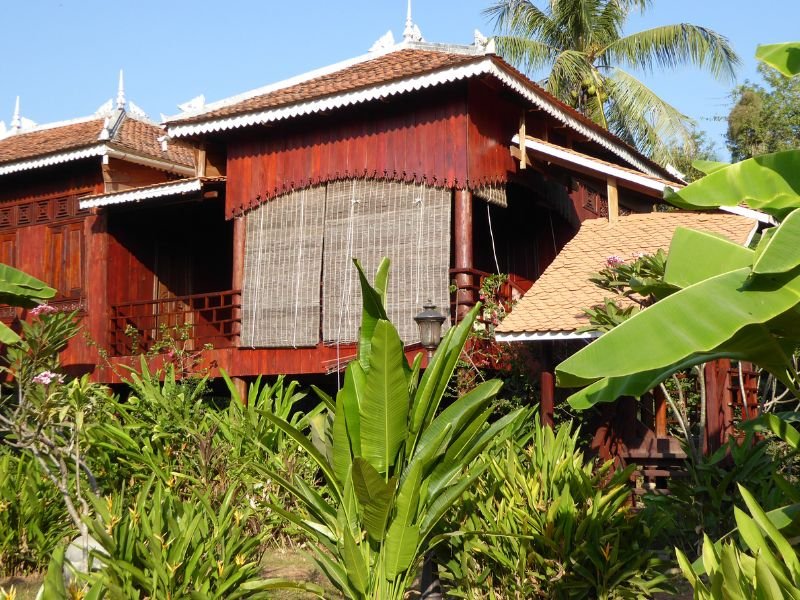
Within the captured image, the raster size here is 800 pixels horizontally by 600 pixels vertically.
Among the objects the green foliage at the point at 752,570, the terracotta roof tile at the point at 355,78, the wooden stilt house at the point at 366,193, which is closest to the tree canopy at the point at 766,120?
Result: the wooden stilt house at the point at 366,193

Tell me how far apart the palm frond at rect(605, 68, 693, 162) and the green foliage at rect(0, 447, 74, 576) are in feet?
46.2

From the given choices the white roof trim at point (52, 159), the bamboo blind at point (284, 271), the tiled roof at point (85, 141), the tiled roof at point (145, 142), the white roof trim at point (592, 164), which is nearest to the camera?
the white roof trim at point (592, 164)

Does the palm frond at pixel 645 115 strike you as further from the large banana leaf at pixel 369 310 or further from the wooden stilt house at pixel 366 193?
the large banana leaf at pixel 369 310

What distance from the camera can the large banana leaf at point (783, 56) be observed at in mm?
4473

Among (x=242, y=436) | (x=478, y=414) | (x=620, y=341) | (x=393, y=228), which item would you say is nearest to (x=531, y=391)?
(x=393, y=228)

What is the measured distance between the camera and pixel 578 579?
6.29 meters

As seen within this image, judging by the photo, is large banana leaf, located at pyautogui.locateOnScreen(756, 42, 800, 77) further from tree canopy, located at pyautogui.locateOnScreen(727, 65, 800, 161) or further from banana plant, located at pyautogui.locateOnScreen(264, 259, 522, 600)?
tree canopy, located at pyautogui.locateOnScreen(727, 65, 800, 161)

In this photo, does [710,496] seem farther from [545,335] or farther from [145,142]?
[145,142]

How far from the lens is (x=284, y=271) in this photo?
1218 centimetres

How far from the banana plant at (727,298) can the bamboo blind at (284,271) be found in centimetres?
770

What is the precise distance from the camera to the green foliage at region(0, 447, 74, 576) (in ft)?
25.5

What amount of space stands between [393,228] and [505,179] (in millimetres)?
1511

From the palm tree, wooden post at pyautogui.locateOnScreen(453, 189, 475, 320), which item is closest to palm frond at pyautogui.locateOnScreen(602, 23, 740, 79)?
the palm tree

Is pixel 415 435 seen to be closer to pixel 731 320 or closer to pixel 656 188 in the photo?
pixel 731 320
